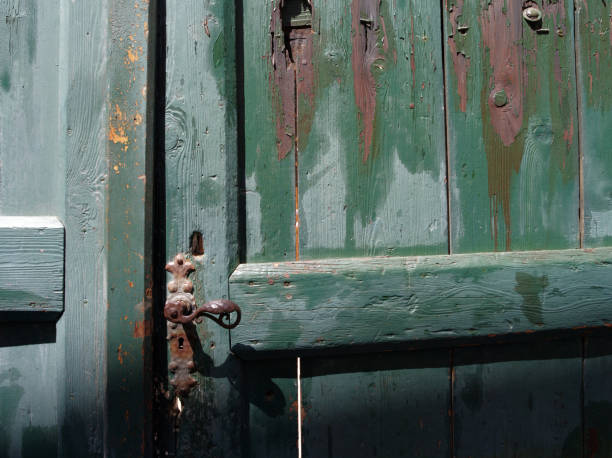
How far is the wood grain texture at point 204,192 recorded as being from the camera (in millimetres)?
769

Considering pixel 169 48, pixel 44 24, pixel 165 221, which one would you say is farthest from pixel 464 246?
pixel 44 24

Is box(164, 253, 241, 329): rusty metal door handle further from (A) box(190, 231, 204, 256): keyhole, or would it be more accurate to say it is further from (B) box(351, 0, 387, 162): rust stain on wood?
(B) box(351, 0, 387, 162): rust stain on wood

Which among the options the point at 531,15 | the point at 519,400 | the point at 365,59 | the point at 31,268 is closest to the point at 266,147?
the point at 365,59

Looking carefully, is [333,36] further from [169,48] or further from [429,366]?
[429,366]

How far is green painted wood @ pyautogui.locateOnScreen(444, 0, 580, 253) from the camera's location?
2.78 ft

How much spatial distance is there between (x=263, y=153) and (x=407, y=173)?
0.30 meters

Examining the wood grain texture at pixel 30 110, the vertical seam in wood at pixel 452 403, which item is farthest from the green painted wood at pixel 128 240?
the vertical seam in wood at pixel 452 403

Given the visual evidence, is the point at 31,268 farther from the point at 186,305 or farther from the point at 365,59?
the point at 365,59

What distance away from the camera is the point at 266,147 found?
0.80 metres

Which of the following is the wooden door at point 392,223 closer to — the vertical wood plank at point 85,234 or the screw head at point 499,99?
the screw head at point 499,99

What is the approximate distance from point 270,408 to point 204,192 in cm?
44

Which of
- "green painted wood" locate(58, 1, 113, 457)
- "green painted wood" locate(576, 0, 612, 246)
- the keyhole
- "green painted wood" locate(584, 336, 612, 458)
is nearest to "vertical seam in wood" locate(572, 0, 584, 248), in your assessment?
"green painted wood" locate(576, 0, 612, 246)

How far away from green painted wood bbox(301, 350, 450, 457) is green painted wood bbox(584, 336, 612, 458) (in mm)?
318

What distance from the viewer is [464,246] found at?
2.78 ft
